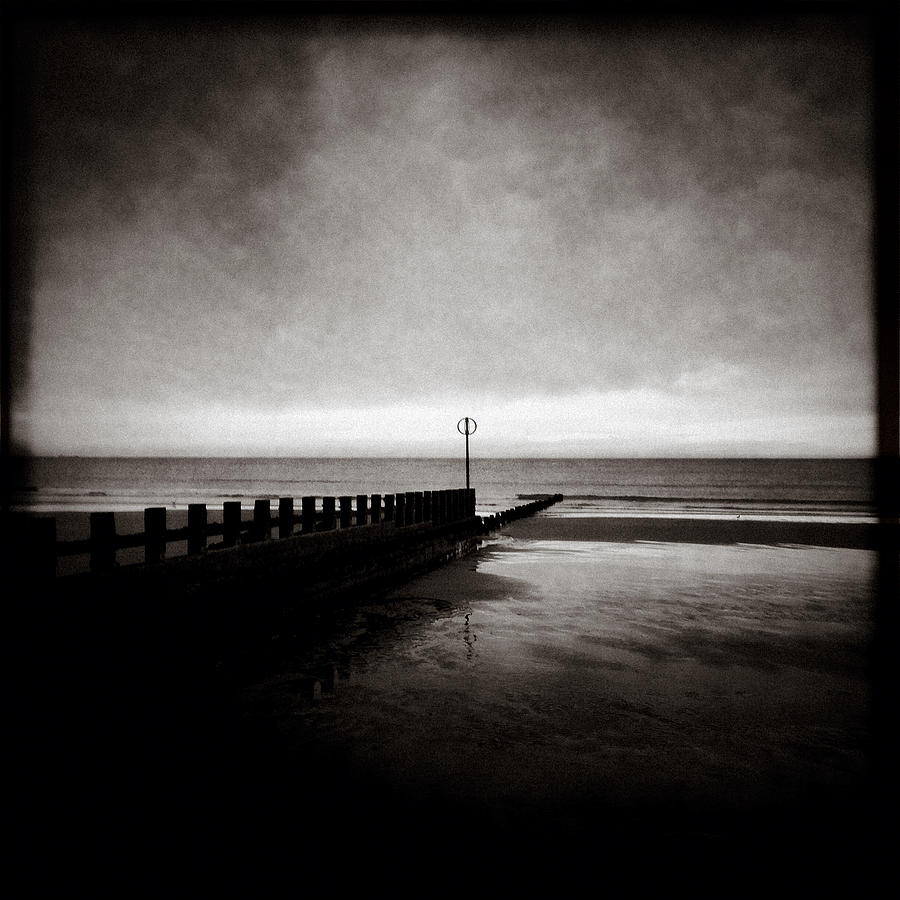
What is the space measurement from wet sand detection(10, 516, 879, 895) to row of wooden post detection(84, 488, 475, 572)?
52.2 inches

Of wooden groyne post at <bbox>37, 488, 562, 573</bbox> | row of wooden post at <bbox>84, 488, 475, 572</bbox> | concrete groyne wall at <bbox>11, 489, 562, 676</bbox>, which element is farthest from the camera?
row of wooden post at <bbox>84, 488, 475, 572</bbox>

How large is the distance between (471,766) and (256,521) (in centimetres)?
533

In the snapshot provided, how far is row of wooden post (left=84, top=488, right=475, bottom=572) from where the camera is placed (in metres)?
5.66

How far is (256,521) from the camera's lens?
8.46m

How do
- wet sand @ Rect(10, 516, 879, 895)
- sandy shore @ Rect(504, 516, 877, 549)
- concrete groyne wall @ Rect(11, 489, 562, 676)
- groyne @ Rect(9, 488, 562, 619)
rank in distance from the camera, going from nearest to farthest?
wet sand @ Rect(10, 516, 879, 895), concrete groyne wall @ Rect(11, 489, 562, 676), groyne @ Rect(9, 488, 562, 619), sandy shore @ Rect(504, 516, 877, 549)

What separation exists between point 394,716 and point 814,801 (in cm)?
272

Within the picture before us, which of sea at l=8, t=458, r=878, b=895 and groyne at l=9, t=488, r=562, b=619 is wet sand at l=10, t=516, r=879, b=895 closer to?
sea at l=8, t=458, r=878, b=895

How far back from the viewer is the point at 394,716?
15.8 feet

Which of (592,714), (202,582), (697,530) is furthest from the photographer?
(697,530)

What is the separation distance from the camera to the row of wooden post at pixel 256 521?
223 inches

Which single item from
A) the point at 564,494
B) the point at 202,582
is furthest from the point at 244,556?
the point at 564,494

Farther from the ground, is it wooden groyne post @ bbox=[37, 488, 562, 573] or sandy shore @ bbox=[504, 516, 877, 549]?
wooden groyne post @ bbox=[37, 488, 562, 573]

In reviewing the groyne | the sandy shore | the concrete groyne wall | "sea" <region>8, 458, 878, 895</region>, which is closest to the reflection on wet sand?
"sea" <region>8, 458, 878, 895</region>

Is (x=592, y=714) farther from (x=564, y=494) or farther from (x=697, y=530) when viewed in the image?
(x=564, y=494)
